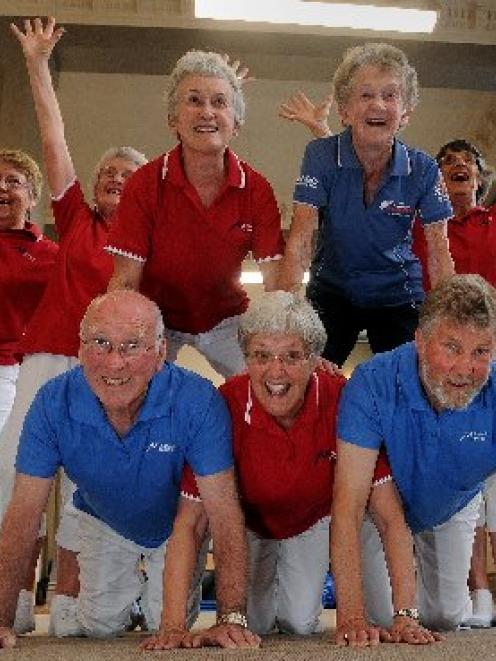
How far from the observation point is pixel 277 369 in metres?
2.32

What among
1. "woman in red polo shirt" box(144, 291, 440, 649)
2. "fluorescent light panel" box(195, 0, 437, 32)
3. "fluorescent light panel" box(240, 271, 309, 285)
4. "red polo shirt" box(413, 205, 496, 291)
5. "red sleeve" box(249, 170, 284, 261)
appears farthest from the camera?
"fluorescent light panel" box(240, 271, 309, 285)

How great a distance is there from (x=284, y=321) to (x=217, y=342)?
61cm

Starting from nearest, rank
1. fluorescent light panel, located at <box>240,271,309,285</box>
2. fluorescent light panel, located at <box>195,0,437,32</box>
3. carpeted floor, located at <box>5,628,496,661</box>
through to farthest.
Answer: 1. carpeted floor, located at <box>5,628,496,661</box>
2. fluorescent light panel, located at <box>195,0,437,32</box>
3. fluorescent light panel, located at <box>240,271,309,285</box>

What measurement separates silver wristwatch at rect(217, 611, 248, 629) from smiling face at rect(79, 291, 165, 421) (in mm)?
546

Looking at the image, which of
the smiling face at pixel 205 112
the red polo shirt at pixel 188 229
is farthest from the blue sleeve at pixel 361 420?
the smiling face at pixel 205 112

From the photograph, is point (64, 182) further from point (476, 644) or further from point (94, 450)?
point (476, 644)

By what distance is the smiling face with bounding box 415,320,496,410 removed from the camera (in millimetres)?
2166

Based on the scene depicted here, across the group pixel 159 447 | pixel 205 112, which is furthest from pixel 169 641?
pixel 205 112

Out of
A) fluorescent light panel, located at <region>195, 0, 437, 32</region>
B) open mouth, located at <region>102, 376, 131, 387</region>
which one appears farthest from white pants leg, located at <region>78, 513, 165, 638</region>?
fluorescent light panel, located at <region>195, 0, 437, 32</region>

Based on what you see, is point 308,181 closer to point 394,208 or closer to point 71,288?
point 394,208

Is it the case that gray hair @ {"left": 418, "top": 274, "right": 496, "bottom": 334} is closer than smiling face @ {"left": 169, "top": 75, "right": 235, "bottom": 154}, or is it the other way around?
gray hair @ {"left": 418, "top": 274, "right": 496, "bottom": 334}

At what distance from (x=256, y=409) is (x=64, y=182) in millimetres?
1127

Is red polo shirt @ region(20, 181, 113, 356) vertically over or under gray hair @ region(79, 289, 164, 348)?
over

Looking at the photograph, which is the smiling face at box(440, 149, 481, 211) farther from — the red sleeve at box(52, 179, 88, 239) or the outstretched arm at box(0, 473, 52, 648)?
the outstretched arm at box(0, 473, 52, 648)
